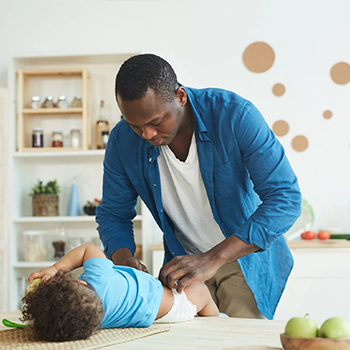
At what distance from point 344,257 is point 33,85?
98.7 inches

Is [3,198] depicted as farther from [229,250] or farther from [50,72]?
[229,250]

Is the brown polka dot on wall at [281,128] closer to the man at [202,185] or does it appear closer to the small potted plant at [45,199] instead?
the small potted plant at [45,199]

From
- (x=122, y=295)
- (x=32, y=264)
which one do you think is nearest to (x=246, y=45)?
(x=32, y=264)

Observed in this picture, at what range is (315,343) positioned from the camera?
0.85 m

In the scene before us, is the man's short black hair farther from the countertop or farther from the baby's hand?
the countertop

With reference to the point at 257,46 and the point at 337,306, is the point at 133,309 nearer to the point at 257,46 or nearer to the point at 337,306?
the point at 337,306

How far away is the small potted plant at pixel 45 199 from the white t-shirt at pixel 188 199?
6.71 feet

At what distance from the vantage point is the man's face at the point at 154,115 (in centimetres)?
135

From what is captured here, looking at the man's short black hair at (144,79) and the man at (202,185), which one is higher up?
the man's short black hair at (144,79)

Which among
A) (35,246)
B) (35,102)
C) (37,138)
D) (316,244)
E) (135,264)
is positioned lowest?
(35,246)

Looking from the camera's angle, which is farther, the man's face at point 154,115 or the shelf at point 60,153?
the shelf at point 60,153

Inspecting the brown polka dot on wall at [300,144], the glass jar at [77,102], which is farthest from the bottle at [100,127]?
the brown polka dot on wall at [300,144]

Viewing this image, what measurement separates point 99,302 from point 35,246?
248cm

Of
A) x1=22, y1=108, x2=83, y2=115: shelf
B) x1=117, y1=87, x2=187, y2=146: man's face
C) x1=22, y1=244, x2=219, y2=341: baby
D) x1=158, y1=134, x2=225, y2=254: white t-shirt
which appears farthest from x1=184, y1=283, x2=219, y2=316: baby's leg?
x1=22, y1=108, x2=83, y2=115: shelf
